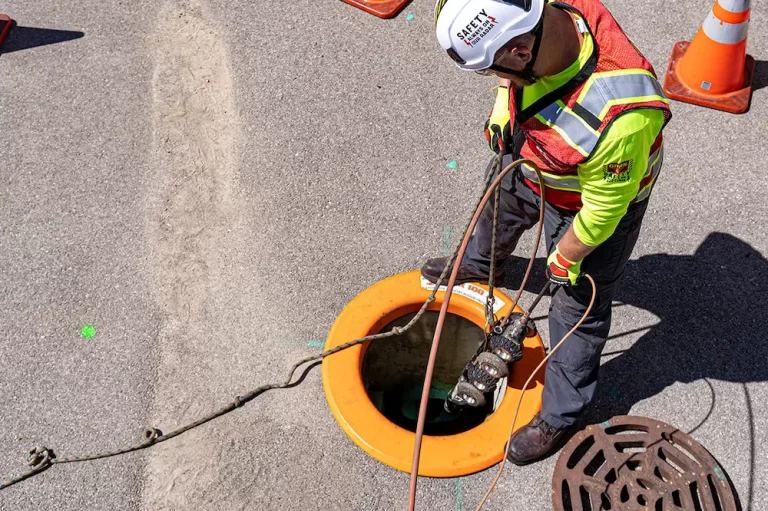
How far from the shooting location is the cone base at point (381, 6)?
4.73 meters

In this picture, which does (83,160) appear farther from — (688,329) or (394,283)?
(688,329)

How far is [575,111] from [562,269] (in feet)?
2.19

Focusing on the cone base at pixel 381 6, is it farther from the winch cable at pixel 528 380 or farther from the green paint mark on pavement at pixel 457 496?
the green paint mark on pavement at pixel 457 496

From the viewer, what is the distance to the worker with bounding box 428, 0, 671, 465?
2125 mm

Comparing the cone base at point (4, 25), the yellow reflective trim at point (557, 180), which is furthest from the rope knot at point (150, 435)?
the cone base at point (4, 25)

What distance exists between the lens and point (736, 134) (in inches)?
163

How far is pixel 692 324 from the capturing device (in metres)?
3.46

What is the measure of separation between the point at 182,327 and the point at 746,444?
2.59m

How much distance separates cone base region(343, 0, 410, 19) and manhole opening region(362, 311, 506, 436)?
220 cm

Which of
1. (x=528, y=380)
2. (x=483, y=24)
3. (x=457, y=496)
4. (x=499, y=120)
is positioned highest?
(x=483, y=24)

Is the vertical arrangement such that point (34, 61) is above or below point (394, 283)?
above

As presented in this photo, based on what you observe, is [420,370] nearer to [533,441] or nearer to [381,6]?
[533,441]

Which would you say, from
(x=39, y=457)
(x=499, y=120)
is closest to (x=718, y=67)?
(x=499, y=120)

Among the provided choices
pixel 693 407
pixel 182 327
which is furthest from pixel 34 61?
pixel 693 407
